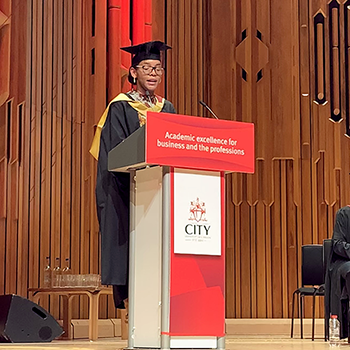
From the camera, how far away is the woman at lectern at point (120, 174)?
3617mm

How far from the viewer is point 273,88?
27.0 ft

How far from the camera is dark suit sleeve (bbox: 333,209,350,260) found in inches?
232

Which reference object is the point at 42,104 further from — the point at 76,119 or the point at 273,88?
the point at 273,88

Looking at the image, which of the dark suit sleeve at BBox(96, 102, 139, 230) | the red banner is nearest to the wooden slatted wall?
the dark suit sleeve at BBox(96, 102, 139, 230)

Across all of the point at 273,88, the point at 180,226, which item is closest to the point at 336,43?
the point at 273,88

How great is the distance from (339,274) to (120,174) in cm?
281

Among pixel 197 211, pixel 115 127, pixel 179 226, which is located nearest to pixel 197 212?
pixel 197 211

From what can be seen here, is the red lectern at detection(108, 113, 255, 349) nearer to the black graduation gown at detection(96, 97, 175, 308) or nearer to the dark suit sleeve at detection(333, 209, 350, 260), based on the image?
the black graduation gown at detection(96, 97, 175, 308)

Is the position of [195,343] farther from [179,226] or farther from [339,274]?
[339,274]

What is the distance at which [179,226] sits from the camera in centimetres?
326

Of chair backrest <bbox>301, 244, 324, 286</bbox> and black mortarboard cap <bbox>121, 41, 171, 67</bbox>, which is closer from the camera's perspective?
black mortarboard cap <bbox>121, 41, 171, 67</bbox>

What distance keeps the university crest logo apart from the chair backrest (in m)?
4.06

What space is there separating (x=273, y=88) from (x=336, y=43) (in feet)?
2.85

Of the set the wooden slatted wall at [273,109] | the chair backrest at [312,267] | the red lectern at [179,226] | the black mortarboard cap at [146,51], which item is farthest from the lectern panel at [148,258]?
the wooden slatted wall at [273,109]
